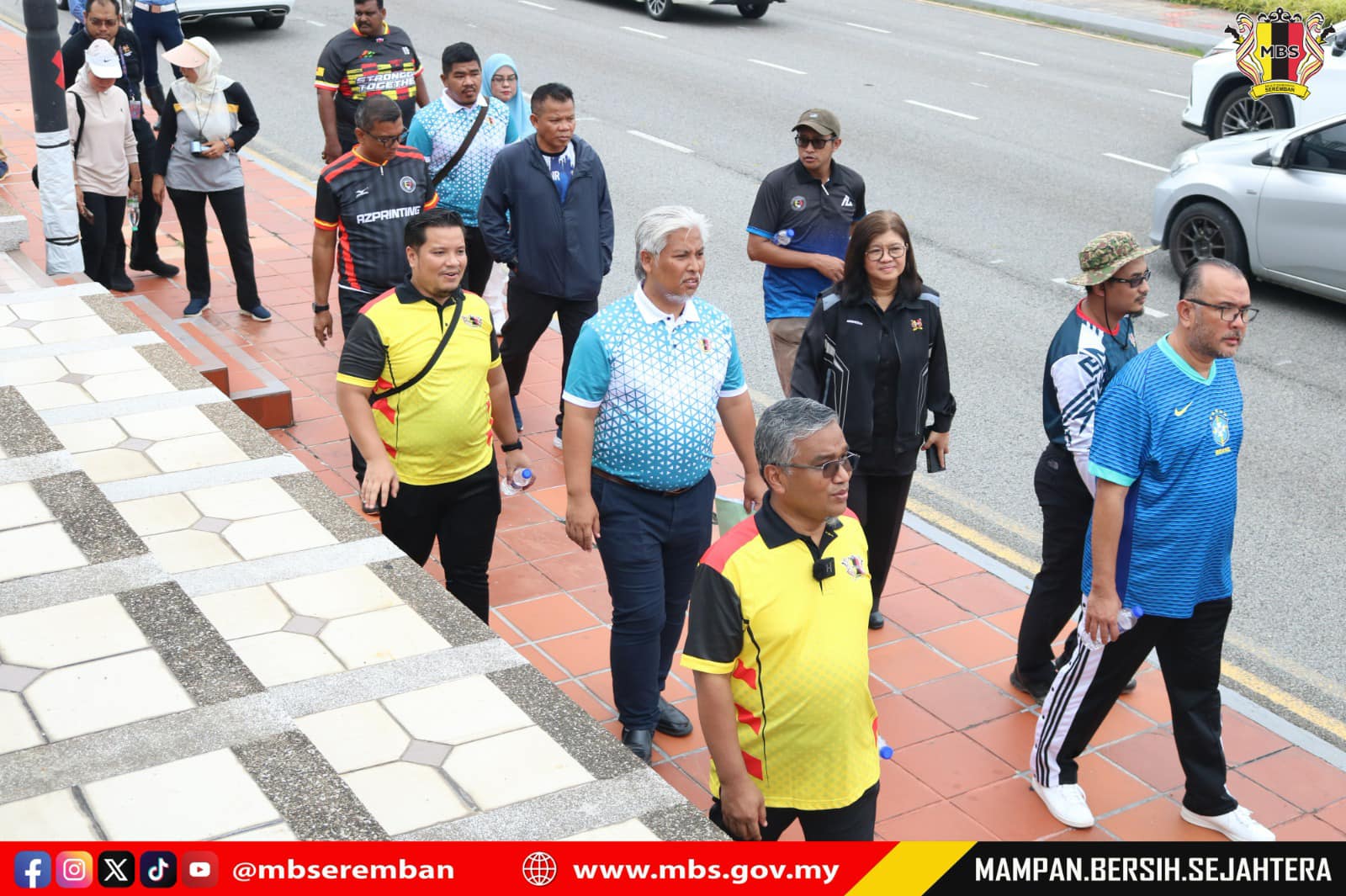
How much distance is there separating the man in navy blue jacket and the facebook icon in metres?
4.04

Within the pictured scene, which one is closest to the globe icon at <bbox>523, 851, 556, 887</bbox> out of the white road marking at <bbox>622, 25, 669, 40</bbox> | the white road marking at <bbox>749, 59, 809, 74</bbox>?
the white road marking at <bbox>749, 59, 809, 74</bbox>

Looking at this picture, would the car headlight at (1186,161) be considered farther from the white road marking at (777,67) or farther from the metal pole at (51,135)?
the white road marking at (777,67)

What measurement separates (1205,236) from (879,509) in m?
6.17

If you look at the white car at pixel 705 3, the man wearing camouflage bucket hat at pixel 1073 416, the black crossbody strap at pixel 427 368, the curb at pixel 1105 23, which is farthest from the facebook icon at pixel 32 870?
the curb at pixel 1105 23

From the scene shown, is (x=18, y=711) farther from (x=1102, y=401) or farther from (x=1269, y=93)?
(x=1269, y=93)

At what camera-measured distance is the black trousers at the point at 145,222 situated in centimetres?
1028

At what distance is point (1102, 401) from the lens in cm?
Result: 494

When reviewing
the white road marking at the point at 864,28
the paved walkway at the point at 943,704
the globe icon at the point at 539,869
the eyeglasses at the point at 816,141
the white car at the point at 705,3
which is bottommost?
the paved walkway at the point at 943,704

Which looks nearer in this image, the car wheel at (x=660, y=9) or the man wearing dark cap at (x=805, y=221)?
the man wearing dark cap at (x=805, y=221)

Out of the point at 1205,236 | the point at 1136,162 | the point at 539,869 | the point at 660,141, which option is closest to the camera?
the point at 539,869

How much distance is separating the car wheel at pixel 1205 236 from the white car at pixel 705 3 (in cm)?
1290

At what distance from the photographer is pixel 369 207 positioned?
7.29 meters

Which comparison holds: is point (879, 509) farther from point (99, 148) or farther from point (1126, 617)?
point (99, 148)

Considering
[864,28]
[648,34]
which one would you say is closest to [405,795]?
[648,34]
